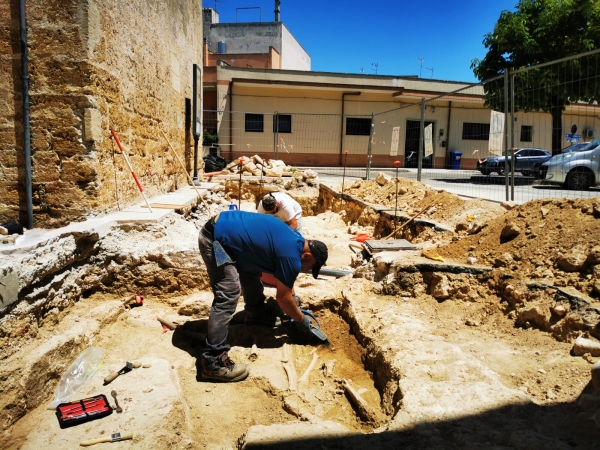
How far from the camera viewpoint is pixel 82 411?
2906mm

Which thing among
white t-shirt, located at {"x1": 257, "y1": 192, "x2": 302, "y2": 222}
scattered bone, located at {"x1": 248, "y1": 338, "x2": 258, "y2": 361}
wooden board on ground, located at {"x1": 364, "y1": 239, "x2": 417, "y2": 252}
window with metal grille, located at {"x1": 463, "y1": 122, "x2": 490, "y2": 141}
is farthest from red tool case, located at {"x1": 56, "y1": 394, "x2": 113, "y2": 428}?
window with metal grille, located at {"x1": 463, "y1": 122, "x2": 490, "y2": 141}

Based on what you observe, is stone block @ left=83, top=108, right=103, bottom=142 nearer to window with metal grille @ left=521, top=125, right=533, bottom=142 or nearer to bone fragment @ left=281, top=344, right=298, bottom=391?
bone fragment @ left=281, top=344, right=298, bottom=391

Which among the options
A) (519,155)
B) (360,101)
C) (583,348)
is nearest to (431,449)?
(583,348)

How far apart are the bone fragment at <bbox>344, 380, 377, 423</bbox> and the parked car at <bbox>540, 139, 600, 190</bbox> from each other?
730 cm

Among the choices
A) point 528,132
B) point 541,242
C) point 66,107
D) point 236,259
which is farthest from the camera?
point 528,132

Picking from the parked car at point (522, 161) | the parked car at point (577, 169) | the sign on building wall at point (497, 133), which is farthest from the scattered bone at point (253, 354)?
the parked car at point (522, 161)

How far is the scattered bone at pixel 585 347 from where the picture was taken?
9.46 feet

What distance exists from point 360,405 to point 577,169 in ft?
26.8

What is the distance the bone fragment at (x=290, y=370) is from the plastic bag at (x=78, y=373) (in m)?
1.48

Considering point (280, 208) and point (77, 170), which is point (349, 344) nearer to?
point (280, 208)

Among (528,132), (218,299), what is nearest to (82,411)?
(218,299)

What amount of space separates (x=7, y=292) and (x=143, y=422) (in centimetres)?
128

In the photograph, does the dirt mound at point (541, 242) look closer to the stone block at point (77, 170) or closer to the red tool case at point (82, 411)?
the red tool case at point (82, 411)

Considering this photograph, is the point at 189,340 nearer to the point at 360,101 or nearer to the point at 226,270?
the point at 226,270
